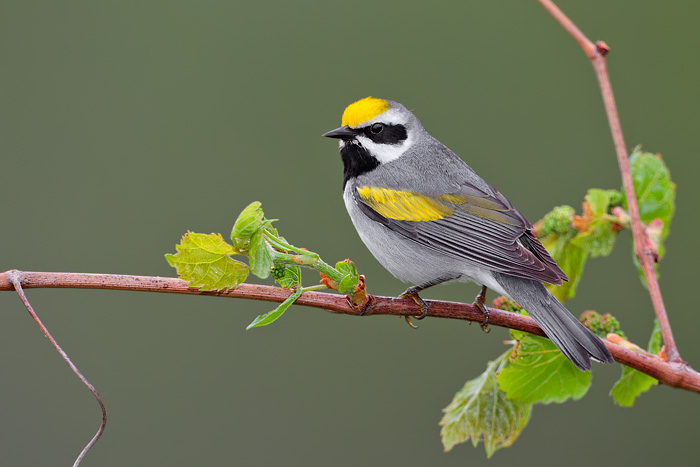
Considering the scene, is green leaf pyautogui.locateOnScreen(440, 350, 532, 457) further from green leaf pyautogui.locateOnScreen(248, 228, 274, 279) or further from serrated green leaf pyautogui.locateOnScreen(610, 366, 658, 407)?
green leaf pyautogui.locateOnScreen(248, 228, 274, 279)

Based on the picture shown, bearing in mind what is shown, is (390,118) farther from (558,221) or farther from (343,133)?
(558,221)

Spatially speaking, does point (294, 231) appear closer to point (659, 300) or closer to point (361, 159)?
point (361, 159)

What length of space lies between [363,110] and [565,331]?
65.3 inches

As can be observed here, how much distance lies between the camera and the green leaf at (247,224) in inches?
73.0

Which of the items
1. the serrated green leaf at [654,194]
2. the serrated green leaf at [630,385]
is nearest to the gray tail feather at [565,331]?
the serrated green leaf at [630,385]

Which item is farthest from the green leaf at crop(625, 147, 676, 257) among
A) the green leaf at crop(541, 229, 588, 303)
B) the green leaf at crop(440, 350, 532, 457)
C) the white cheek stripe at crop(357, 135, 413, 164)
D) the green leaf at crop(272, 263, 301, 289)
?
the green leaf at crop(272, 263, 301, 289)

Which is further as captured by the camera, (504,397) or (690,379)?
(504,397)

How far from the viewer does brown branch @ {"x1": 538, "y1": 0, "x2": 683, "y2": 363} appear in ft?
7.57

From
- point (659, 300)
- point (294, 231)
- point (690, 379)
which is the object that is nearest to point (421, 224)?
point (659, 300)

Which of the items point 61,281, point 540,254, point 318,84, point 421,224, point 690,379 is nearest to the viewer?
point 61,281

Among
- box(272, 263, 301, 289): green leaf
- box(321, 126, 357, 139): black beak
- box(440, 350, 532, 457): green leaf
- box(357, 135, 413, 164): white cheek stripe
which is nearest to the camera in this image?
box(272, 263, 301, 289): green leaf

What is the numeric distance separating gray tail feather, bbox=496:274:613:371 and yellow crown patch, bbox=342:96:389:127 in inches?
50.3

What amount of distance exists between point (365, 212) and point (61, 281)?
1899mm

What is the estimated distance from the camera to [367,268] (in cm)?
544
